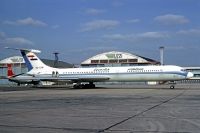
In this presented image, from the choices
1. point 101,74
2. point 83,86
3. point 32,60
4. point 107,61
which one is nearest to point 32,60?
point 32,60

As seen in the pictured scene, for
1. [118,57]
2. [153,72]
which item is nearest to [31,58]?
[153,72]

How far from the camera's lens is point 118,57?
95938 mm

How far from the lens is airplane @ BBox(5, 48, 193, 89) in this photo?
47.7m

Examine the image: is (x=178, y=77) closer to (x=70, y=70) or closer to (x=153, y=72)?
(x=153, y=72)

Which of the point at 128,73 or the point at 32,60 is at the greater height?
the point at 32,60

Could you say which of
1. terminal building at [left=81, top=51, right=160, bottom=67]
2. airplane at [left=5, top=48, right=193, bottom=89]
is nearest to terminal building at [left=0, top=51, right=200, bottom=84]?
terminal building at [left=81, top=51, right=160, bottom=67]

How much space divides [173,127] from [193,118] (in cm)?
257

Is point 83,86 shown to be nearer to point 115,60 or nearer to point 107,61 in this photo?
point 115,60

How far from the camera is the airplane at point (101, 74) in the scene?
4769 cm

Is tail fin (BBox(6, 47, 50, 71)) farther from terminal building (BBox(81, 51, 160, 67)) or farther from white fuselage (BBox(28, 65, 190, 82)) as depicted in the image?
terminal building (BBox(81, 51, 160, 67))

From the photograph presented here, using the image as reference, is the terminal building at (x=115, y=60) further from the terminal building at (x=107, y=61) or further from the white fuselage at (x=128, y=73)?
the white fuselage at (x=128, y=73)

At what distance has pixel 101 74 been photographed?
5394cm

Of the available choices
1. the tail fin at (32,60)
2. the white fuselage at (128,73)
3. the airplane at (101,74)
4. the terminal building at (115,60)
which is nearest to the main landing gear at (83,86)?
the airplane at (101,74)

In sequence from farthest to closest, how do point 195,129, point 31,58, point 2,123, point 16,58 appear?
point 16,58
point 31,58
point 2,123
point 195,129
